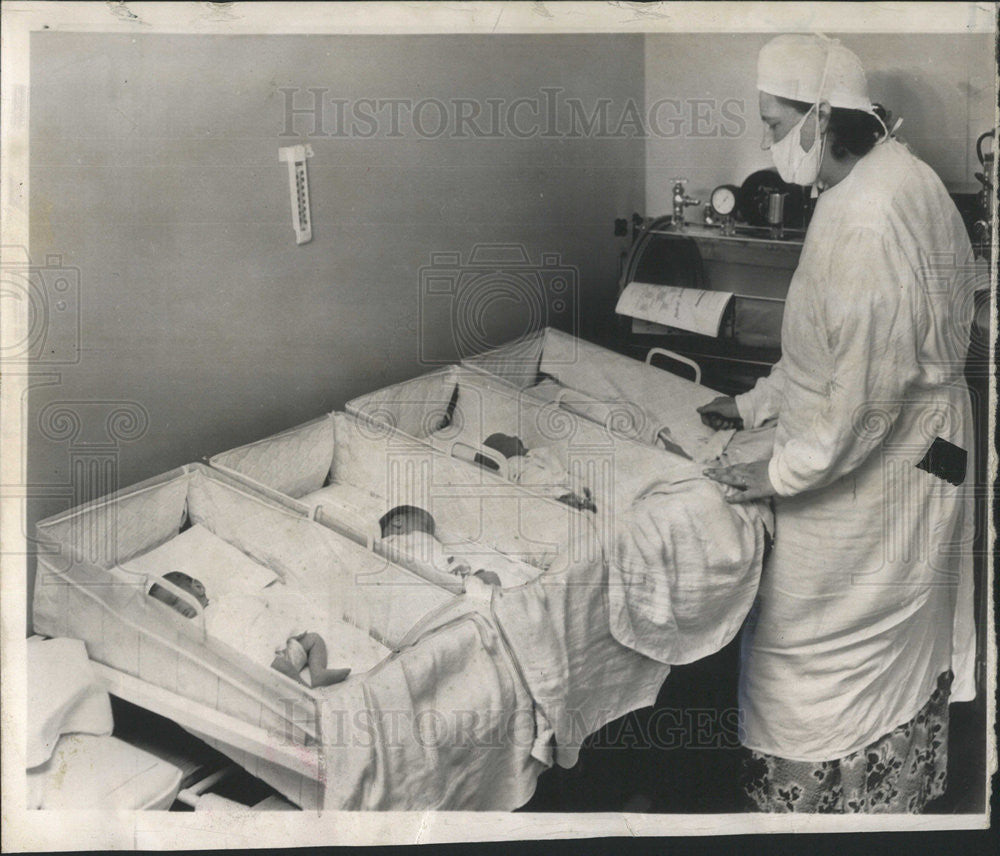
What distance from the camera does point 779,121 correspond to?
2381 millimetres

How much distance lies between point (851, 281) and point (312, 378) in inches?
39.4

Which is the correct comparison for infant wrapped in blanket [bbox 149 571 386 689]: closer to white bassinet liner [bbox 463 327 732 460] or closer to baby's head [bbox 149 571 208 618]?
baby's head [bbox 149 571 208 618]

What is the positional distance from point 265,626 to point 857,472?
111 centimetres

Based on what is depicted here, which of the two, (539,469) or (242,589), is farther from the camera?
(539,469)

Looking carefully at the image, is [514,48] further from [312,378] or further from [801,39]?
[312,378]

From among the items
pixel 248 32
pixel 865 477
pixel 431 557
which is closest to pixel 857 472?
pixel 865 477

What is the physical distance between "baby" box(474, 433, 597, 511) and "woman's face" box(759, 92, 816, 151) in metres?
0.71

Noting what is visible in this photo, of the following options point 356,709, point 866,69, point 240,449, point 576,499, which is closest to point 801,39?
point 866,69

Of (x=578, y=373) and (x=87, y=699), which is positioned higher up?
(x=578, y=373)

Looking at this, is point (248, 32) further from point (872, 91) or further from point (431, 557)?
point (872, 91)

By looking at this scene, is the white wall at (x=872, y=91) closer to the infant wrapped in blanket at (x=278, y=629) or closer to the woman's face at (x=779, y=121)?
the woman's face at (x=779, y=121)

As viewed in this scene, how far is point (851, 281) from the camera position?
2336 mm

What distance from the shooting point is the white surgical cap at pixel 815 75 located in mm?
2350

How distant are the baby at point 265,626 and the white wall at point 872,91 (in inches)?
41.3
